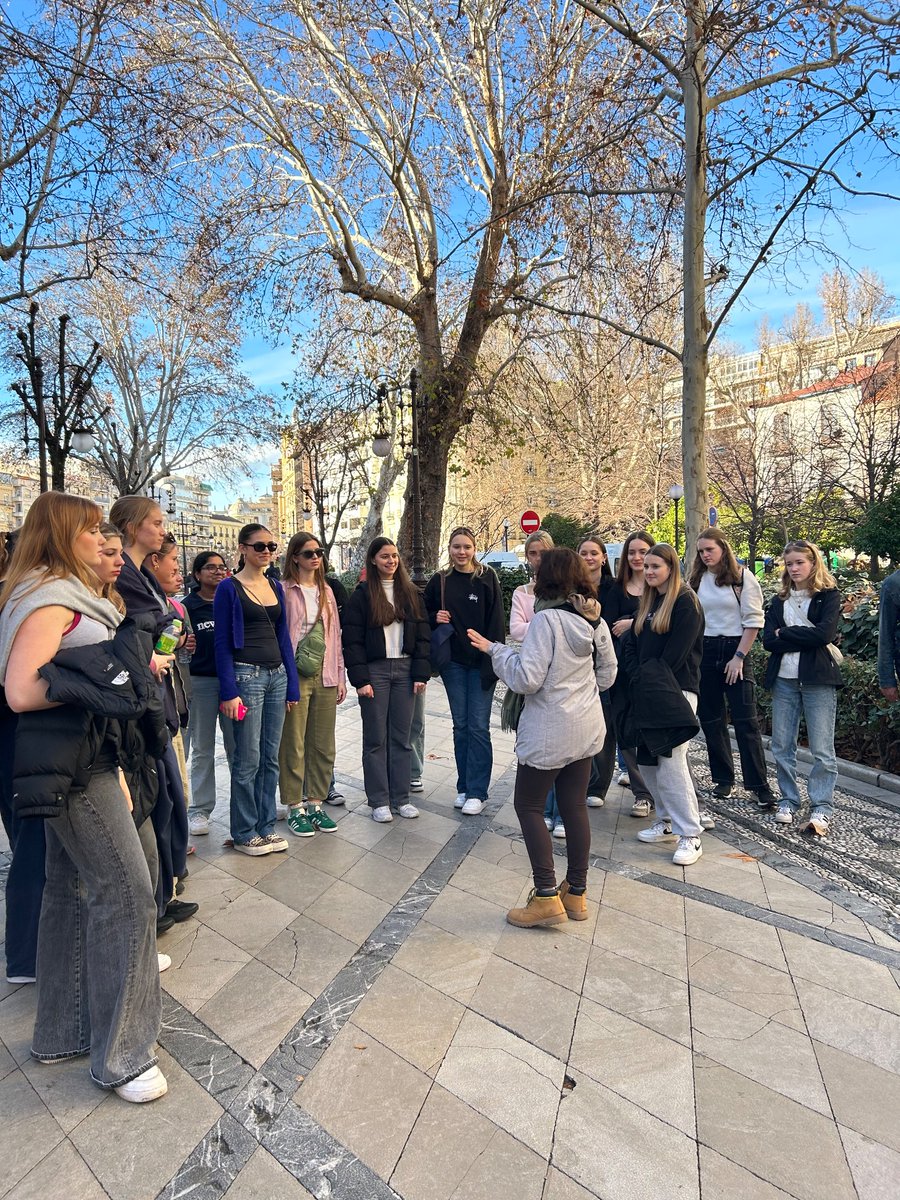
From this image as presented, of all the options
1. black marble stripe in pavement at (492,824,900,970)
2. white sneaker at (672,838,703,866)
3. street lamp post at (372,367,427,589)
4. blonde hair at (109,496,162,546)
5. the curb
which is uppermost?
street lamp post at (372,367,427,589)

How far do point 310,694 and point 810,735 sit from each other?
341 centimetres

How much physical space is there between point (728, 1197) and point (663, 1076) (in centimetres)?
45

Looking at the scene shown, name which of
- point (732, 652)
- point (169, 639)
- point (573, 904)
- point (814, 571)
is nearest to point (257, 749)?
point (169, 639)

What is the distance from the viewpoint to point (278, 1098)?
219 centimetres

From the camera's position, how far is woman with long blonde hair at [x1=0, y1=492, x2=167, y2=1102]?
199 cm

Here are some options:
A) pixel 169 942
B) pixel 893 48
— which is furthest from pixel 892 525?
pixel 169 942

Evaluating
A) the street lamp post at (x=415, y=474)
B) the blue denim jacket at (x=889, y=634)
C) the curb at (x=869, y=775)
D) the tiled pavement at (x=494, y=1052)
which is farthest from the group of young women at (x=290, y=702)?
the street lamp post at (x=415, y=474)

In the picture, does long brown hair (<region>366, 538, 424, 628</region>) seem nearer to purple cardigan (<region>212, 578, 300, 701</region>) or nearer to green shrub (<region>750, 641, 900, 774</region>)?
purple cardigan (<region>212, 578, 300, 701</region>)

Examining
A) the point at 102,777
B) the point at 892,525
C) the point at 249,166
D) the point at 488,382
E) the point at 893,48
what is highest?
the point at 249,166

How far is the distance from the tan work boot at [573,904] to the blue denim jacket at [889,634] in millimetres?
2706

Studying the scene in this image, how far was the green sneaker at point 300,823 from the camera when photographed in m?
4.50

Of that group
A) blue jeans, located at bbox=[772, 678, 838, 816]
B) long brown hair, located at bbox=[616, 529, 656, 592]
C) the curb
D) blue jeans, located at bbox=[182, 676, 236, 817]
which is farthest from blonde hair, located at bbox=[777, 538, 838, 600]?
blue jeans, located at bbox=[182, 676, 236, 817]

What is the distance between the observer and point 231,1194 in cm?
184

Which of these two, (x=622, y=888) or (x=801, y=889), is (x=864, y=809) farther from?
(x=622, y=888)
